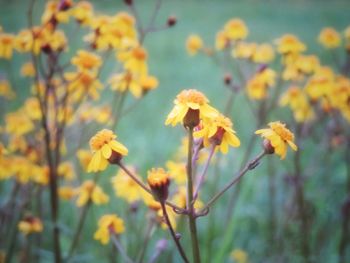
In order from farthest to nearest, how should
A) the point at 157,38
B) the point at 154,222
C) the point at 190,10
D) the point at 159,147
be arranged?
the point at 190,10 < the point at 157,38 < the point at 159,147 < the point at 154,222

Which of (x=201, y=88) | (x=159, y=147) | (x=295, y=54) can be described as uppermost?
(x=201, y=88)

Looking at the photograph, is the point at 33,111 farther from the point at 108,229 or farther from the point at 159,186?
the point at 159,186

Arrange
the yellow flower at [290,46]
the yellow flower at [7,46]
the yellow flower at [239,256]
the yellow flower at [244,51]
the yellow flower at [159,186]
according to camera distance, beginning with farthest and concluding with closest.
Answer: the yellow flower at [239,256] → the yellow flower at [244,51] → the yellow flower at [290,46] → the yellow flower at [7,46] → the yellow flower at [159,186]

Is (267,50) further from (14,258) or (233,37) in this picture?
(14,258)

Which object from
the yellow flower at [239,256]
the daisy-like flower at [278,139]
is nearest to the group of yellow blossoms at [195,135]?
the daisy-like flower at [278,139]

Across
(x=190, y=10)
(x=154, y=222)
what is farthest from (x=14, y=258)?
(x=190, y=10)

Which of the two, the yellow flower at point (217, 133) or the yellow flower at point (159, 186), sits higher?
the yellow flower at point (217, 133)

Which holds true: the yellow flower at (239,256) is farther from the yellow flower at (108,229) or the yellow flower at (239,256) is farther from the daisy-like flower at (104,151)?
the daisy-like flower at (104,151)
